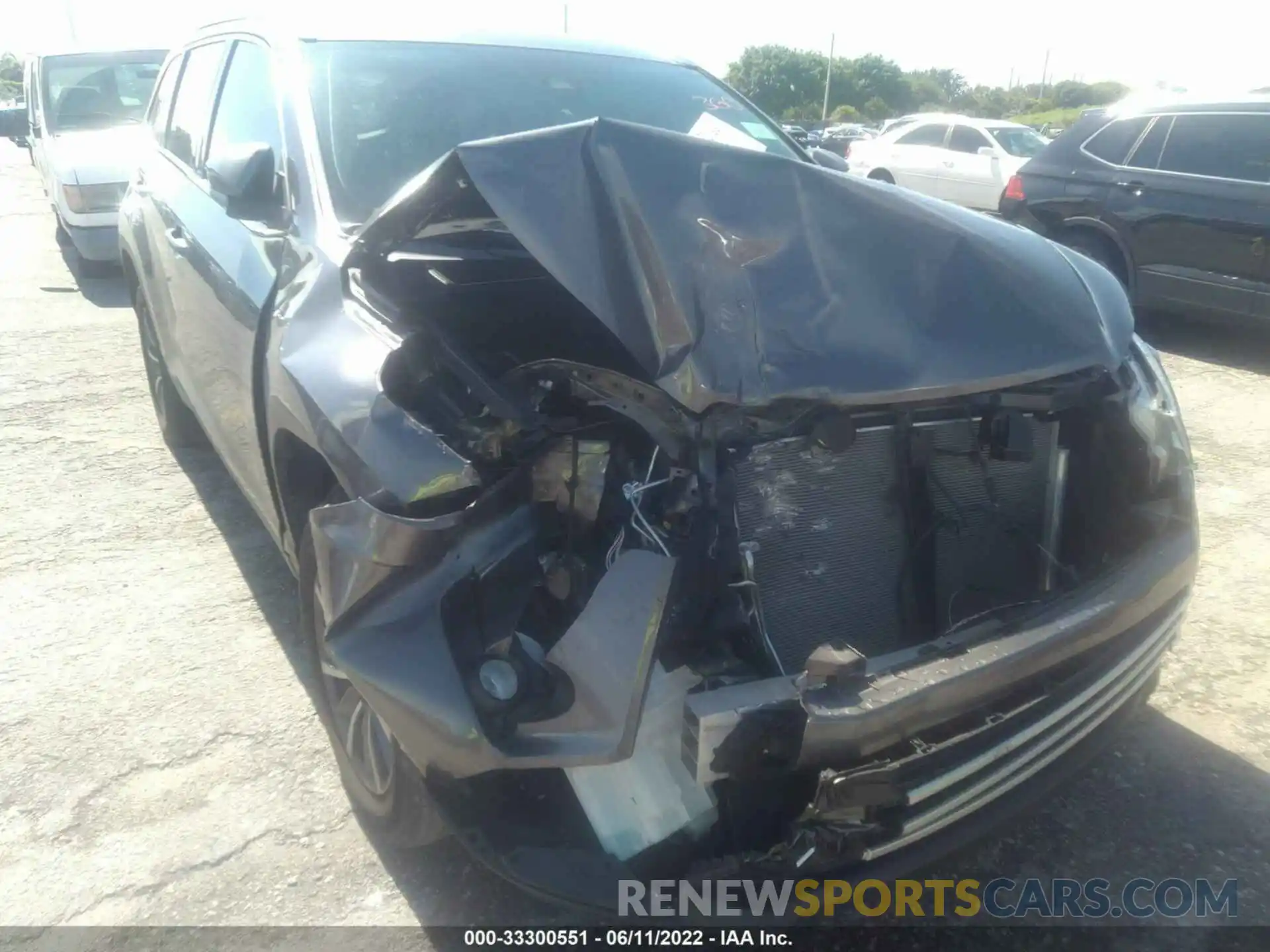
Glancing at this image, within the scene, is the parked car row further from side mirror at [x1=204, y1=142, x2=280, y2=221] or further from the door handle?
the door handle

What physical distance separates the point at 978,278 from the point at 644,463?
2.89ft

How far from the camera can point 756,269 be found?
7.10ft

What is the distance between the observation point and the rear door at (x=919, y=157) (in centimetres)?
1324

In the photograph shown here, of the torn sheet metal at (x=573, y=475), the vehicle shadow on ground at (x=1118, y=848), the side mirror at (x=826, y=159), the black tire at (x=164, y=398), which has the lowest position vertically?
the vehicle shadow on ground at (x=1118, y=848)

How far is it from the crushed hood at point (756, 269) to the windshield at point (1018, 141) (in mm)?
11614

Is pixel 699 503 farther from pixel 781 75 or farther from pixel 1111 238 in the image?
pixel 781 75

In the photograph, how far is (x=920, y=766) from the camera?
6.26 ft

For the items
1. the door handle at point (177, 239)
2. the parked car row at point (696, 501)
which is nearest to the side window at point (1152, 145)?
the parked car row at point (696, 501)

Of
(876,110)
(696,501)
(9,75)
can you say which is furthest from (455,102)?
(9,75)

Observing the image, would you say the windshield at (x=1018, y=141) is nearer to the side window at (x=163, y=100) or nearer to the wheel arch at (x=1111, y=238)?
the wheel arch at (x=1111, y=238)

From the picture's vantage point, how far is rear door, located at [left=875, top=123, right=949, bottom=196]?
521 inches

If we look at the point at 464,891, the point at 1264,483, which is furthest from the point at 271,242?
the point at 1264,483

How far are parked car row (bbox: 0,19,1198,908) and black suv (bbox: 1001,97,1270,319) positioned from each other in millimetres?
4861

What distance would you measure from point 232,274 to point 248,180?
1.07 feet
